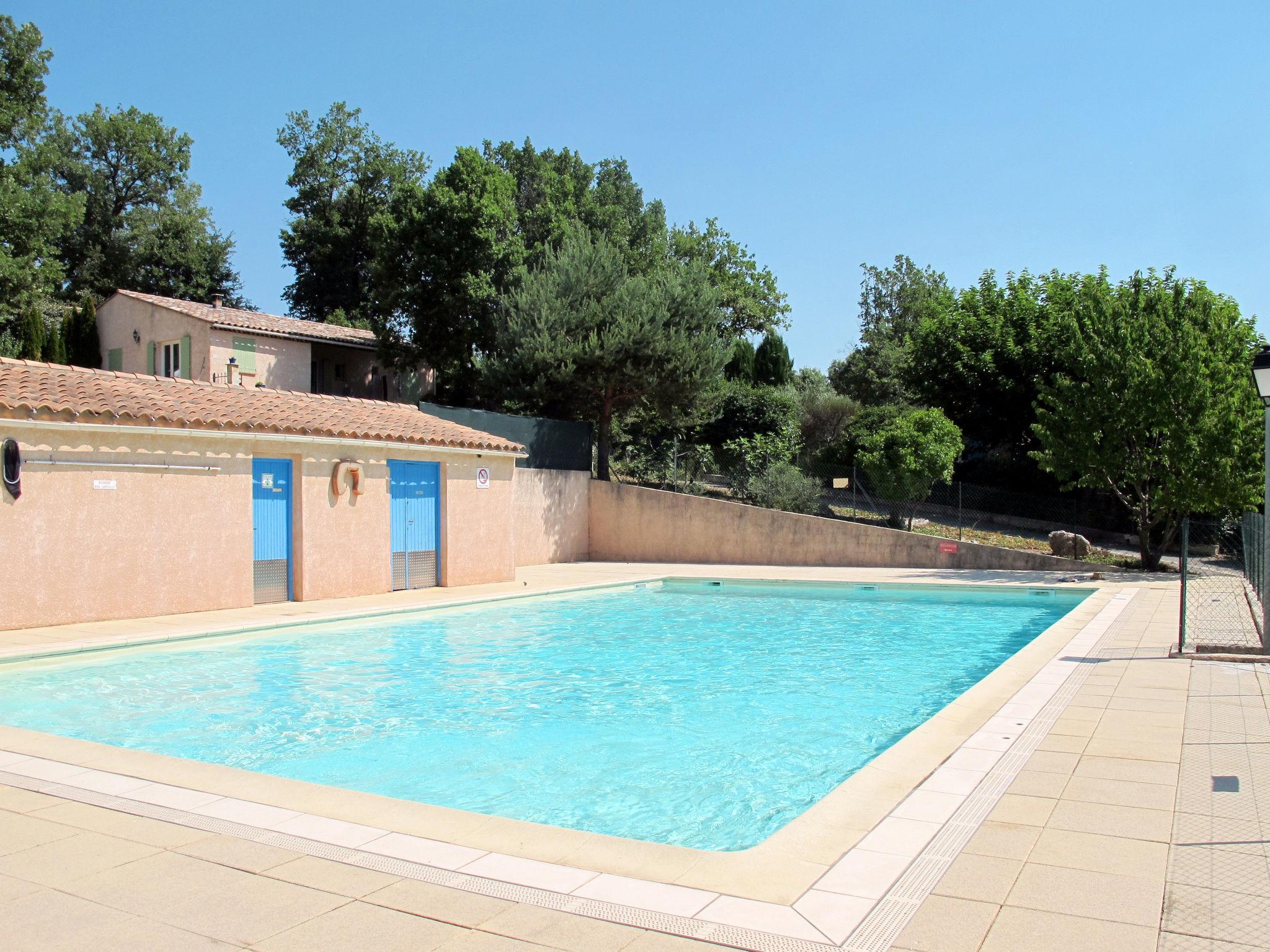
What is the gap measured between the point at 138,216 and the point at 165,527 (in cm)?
3580

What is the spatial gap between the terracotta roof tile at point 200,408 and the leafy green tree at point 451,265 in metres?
9.98

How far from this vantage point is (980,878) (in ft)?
12.7

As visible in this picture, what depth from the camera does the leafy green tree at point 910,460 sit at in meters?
22.7

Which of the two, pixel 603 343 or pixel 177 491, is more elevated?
pixel 603 343

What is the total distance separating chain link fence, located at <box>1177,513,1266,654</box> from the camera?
9.81m

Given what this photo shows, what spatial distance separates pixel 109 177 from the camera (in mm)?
44219

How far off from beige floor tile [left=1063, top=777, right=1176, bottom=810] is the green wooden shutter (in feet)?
93.0

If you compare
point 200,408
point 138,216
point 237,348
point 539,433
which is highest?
point 138,216

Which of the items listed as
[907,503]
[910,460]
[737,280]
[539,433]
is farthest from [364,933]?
[737,280]

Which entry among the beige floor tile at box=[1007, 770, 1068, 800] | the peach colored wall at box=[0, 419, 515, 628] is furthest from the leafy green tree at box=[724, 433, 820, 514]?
the beige floor tile at box=[1007, 770, 1068, 800]

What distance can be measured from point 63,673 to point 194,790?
228 inches

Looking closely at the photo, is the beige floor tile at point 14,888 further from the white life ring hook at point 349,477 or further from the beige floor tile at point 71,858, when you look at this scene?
the white life ring hook at point 349,477

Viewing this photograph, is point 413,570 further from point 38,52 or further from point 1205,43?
point 38,52

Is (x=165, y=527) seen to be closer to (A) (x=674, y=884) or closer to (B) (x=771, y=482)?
(A) (x=674, y=884)
